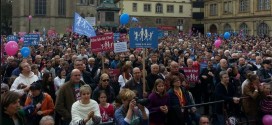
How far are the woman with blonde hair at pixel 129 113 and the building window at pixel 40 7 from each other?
2757 inches

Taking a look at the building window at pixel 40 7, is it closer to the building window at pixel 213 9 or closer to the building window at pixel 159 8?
A: the building window at pixel 159 8

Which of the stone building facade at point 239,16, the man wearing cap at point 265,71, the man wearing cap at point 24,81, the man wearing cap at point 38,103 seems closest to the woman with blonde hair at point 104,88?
the man wearing cap at point 38,103

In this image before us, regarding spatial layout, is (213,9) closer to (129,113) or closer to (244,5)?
(244,5)

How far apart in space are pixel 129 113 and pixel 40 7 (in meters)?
70.7

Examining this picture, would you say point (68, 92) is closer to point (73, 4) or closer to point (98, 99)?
point (98, 99)

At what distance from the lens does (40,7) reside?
245 ft

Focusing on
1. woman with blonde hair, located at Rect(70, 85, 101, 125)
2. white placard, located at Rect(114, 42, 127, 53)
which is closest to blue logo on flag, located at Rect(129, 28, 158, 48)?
white placard, located at Rect(114, 42, 127, 53)

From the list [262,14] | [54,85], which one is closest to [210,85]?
[54,85]

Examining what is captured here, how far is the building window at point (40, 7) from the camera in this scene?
7425 centimetres

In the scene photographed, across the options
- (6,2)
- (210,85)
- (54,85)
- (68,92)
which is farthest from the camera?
(6,2)

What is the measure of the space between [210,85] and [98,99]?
543cm

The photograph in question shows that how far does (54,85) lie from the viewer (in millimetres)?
10594

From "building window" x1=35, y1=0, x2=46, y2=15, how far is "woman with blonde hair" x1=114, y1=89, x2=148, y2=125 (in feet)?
230

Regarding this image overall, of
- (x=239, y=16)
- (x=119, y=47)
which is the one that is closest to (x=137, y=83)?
(x=119, y=47)
